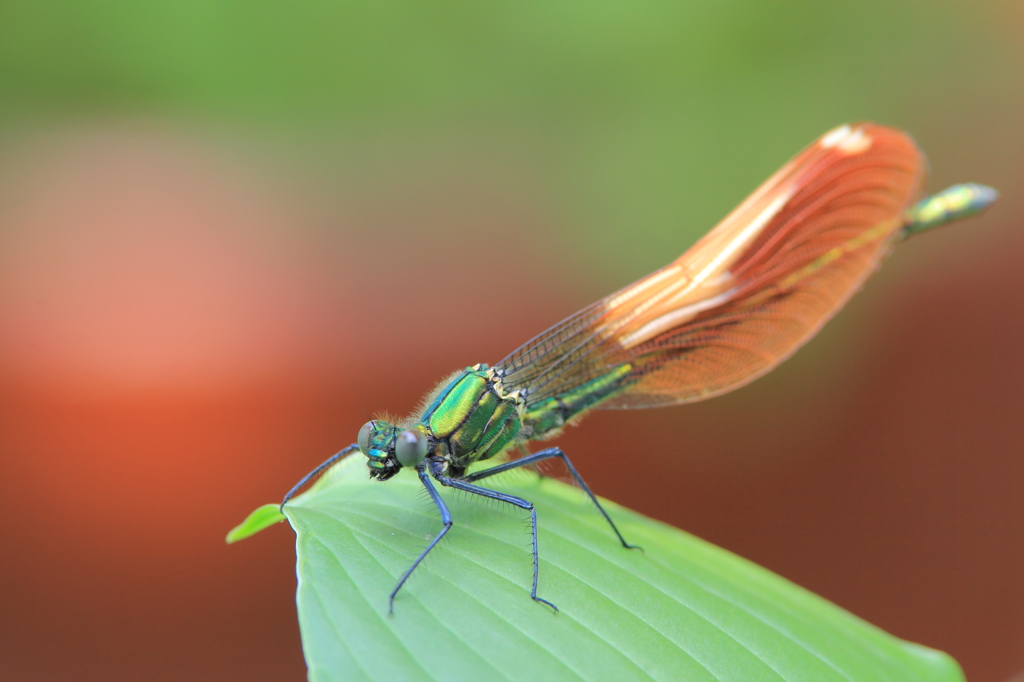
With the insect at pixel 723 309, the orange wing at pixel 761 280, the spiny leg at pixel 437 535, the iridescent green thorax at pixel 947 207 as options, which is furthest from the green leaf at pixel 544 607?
the iridescent green thorax at pixel 947 207

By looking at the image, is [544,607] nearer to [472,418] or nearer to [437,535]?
[437,535]

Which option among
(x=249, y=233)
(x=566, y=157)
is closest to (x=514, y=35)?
(x=566, y=157)

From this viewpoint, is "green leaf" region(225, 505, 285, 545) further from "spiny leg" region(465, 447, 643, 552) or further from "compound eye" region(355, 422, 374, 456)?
"spiny leg" region(465, 447, 643, 552)

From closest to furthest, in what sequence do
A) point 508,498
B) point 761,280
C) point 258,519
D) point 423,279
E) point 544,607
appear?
point 544,607, point 258,519, point 508,498, point 761,280, point 423,279

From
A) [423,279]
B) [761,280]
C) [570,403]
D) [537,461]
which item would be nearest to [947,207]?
[761,280]

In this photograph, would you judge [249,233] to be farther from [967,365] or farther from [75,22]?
[967,365]

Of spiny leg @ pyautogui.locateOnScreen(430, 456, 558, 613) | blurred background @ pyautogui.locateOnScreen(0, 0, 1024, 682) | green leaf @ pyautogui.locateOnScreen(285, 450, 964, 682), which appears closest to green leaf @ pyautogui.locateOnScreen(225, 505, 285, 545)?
green leaf @ pyautogui.locateOnScreen(285, 450, 964, 682)
